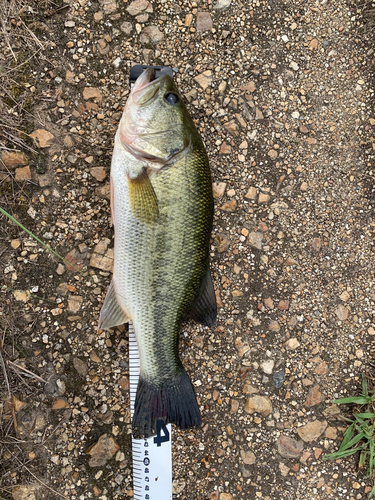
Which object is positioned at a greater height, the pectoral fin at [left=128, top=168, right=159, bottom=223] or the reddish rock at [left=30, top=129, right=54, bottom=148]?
the reddish rock at [left=30, top=129, right=54, bottom=148]

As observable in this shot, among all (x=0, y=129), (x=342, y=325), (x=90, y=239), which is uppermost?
(x=0, y=129)

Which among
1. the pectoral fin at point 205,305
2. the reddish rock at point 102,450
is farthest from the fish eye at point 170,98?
the reddish rock at point 102,450

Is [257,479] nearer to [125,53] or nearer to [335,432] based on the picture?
[335,432]

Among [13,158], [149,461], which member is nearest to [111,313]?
[149,461]

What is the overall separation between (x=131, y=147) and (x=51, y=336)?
1472 millimetres

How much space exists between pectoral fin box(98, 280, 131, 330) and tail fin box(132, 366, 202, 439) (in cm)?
41

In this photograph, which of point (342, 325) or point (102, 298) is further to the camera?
point (342, 325)

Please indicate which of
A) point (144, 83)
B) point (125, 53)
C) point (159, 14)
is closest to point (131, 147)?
point (144, 83)

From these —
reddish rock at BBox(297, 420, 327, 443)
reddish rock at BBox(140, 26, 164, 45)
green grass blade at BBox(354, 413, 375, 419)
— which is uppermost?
reddish rock at BBox(140, 26, 164, 45)

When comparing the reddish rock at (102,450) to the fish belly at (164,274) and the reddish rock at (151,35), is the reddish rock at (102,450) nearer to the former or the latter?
the fish belly at (164,274)

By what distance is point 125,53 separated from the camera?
2.60 meters

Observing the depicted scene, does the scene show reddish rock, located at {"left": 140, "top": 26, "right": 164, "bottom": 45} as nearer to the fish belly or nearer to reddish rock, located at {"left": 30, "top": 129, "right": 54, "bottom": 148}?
reddish rock, located at {"left": 30, "top": 129, "right": 54, "bottom": 148}

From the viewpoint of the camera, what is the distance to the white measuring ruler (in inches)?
95.7

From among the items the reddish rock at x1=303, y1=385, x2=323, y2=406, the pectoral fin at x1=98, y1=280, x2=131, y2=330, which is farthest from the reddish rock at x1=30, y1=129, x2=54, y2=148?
the reddish rock at x1=303, y1=385, x2=323, y2=406
